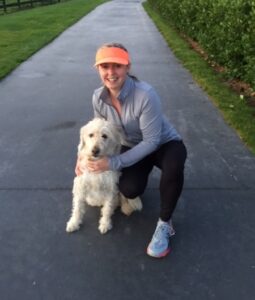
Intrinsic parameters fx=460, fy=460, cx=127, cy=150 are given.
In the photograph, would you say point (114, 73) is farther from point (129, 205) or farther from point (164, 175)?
point (129, 205)

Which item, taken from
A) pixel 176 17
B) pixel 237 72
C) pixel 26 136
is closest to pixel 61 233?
pixel 26 136

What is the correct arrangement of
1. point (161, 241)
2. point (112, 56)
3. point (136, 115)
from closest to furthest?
point (112, 56) → point (161, 241) → point (136, 115)

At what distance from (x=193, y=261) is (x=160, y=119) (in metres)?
1.26

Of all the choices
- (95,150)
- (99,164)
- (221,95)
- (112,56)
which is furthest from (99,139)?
(221,95)

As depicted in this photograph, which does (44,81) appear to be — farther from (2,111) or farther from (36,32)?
(36,32)

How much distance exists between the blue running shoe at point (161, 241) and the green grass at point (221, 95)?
7.62ft

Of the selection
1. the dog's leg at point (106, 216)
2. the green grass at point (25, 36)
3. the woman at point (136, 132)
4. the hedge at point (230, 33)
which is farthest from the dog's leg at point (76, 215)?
the green grass at point (25, 36)

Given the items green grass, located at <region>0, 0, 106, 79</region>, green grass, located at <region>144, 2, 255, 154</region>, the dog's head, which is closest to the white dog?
the dog's head

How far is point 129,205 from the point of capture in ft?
14.6

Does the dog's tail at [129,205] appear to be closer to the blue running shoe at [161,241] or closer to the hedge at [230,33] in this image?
the blue running shoe at [161,241]

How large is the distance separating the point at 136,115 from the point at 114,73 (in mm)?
426

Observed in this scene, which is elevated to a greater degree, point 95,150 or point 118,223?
point 95,150

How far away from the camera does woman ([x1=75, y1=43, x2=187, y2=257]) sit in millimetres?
3883

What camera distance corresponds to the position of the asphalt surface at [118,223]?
3514mm
